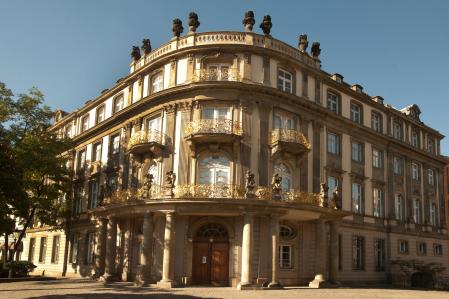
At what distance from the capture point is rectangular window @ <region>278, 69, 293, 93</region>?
29.9 metres

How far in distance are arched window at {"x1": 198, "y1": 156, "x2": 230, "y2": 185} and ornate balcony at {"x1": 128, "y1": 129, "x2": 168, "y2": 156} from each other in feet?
9.12

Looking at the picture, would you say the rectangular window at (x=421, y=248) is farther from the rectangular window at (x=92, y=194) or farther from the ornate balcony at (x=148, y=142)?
the rectangular window at (x=92, y=194)

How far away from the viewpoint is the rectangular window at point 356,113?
3556cm

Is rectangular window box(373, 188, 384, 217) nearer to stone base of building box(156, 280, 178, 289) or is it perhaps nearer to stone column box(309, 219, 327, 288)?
stone column box(309, 219, 327, 288)

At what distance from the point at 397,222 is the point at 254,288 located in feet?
A: 55.7

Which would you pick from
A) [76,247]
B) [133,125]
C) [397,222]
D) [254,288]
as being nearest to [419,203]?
[397,222]

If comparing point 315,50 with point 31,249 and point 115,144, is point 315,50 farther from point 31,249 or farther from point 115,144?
point 31,249

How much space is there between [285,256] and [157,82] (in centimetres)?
1340

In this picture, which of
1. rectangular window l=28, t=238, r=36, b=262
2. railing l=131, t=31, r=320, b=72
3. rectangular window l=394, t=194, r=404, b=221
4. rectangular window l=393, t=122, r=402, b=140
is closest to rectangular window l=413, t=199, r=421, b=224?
rectangular window l=394, t=194, r=404, b=221

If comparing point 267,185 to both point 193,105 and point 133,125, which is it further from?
point 133,125

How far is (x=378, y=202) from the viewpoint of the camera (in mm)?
36125

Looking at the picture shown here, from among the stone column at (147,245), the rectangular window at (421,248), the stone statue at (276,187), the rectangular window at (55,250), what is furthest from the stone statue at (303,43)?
the rectangular window at (55,250)

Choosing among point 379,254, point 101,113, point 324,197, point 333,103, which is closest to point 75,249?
point 101,113

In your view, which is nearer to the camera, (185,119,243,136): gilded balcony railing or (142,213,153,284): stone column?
(142,213,153,284): stone column
